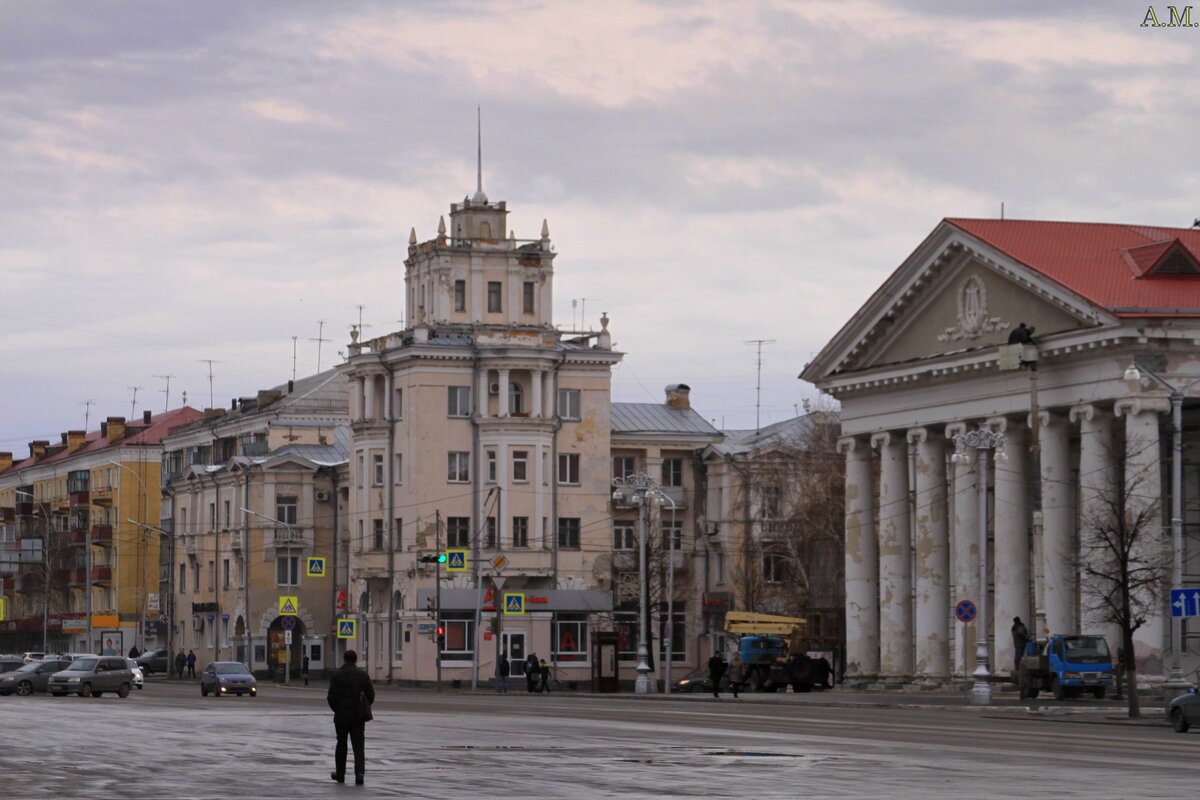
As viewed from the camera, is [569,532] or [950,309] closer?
[950,309]

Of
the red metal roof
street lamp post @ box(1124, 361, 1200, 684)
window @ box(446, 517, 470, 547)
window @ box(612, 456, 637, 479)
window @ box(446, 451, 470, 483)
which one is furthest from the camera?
window @ box(612, 456, 637, 479)

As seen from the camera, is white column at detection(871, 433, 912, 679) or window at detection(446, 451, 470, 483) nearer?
white column at detection(871, 433, 912, 679)

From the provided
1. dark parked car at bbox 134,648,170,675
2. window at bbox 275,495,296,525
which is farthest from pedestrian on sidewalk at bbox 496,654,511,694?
dark parked car at bbox 134,648,170,675

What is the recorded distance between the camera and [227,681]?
2933 inches

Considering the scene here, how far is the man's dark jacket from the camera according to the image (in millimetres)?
28281

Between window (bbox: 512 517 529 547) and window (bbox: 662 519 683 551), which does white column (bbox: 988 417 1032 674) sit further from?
window (bbox: 662 519 683 551)

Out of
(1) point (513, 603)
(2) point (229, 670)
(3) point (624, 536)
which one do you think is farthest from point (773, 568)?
(2) point (229, 670)

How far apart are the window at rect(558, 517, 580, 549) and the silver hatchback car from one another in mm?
34343

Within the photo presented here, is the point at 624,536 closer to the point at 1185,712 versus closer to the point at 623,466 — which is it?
the point at 623,466

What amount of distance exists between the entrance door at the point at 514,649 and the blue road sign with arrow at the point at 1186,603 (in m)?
54.3

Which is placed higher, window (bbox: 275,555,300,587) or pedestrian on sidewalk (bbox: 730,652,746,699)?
window (bbox: 275,555,300,587)

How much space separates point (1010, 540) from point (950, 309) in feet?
24.5

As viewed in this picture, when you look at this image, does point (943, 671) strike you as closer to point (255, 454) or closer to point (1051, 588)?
point (1051, 588)

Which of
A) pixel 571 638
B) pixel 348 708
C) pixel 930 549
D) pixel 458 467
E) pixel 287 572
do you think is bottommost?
pixel 571 638
